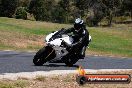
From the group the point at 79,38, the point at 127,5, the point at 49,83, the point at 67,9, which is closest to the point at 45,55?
the point at 79,38

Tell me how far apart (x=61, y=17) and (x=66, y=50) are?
74.5 metres

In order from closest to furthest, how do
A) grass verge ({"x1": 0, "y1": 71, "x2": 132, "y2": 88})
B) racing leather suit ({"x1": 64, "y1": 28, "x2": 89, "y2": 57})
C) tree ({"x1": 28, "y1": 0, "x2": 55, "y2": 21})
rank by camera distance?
grass verge ({"x1": 0, "y1": 71, "x2": 132, "y2": 88}) → racing leather suit ({"x1": 64, "y1": 28, "x2": 89, "y2": 57}) → tree ({"x1": 28, "y1": 0, "x2": 55, "y2": 21})

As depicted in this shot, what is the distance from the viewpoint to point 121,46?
46.4 meters

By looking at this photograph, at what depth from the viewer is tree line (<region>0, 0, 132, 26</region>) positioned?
79.8 m

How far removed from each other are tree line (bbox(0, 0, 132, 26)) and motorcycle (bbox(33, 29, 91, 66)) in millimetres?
61443

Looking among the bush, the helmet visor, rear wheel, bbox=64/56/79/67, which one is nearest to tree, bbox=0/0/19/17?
the bush

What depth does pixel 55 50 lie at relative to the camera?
16469 millimetres

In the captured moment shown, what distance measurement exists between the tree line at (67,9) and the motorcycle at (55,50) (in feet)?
202

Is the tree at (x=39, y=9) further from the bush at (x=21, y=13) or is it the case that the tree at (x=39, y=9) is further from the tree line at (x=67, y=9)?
the bush at (x=21, y=13)

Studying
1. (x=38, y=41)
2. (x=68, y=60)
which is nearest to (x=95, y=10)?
(x=38, y=41)

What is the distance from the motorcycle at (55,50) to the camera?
1636 cm

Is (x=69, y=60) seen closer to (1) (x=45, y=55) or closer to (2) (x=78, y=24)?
(1) (x=45, y=55)

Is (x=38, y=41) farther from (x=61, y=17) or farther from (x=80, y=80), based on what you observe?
(x=61, y=17)

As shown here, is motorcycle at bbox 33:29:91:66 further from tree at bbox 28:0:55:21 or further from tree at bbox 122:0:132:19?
tree at bbox 122:0:132:19
